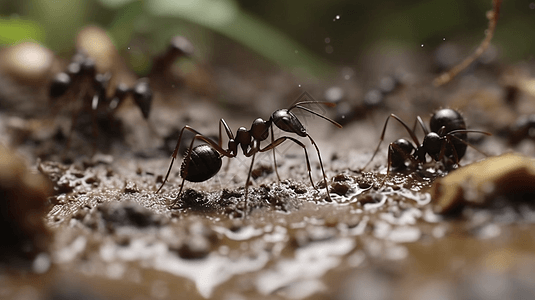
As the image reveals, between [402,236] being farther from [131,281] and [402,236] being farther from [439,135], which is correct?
[439,135]

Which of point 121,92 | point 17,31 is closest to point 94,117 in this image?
point 121,92

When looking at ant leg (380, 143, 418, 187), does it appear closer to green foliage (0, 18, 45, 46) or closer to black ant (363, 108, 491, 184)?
black ant (363, 108, 491, 184)

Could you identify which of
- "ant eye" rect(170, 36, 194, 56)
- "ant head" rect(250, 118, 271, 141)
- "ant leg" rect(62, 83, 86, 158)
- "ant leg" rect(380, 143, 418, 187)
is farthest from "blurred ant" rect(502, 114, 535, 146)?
"ant leg" rect(62, 83, 86, 158)

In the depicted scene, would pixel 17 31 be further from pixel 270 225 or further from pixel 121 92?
pixel 270 225

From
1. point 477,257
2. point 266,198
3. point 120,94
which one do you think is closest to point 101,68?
point 120,94

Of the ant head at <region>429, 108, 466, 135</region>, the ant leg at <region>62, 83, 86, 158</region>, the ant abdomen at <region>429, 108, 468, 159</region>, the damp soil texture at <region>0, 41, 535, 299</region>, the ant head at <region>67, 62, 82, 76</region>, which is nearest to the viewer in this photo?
the damp soil texture at <region>0, 41, 535, 299</region>

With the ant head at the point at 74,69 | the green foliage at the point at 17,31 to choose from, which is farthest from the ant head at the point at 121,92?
the green foliage at the point at 17,31
